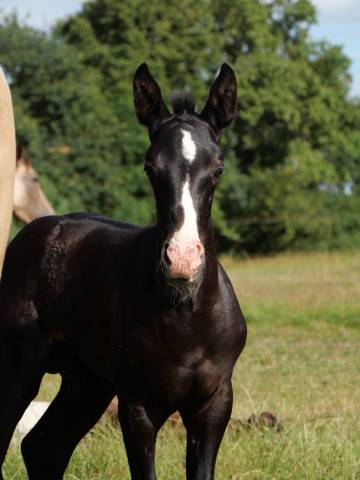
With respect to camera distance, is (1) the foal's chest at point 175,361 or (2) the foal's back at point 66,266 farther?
(2) the foal's back at point 66,266

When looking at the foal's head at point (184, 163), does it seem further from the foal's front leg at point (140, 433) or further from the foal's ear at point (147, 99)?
the foal's front leg at point (140, 433)

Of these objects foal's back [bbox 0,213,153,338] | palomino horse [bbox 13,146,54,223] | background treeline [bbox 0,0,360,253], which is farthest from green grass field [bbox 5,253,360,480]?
background treeline [bbox 0,0,360,253]

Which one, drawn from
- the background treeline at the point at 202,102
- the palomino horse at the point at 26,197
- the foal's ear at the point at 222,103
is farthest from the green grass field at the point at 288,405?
the background treeline at the point at 202,102

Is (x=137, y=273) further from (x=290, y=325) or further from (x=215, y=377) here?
(x=290, y=325)

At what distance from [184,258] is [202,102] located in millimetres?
39257

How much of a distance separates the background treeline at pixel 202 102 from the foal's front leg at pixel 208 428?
2885 cm

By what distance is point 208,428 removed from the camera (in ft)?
12.3

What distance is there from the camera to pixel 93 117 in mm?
35000

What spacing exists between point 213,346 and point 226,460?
134 centimetres

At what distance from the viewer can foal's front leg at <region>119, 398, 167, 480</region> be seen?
369cm

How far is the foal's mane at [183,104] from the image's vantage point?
3.91m

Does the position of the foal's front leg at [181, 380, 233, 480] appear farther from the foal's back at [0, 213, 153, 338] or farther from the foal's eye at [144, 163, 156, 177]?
the foal's eye at [144, 163, 156, 177]

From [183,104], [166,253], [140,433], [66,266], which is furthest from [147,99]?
[140,433]

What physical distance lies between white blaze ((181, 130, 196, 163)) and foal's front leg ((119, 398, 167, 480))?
0.96 m
